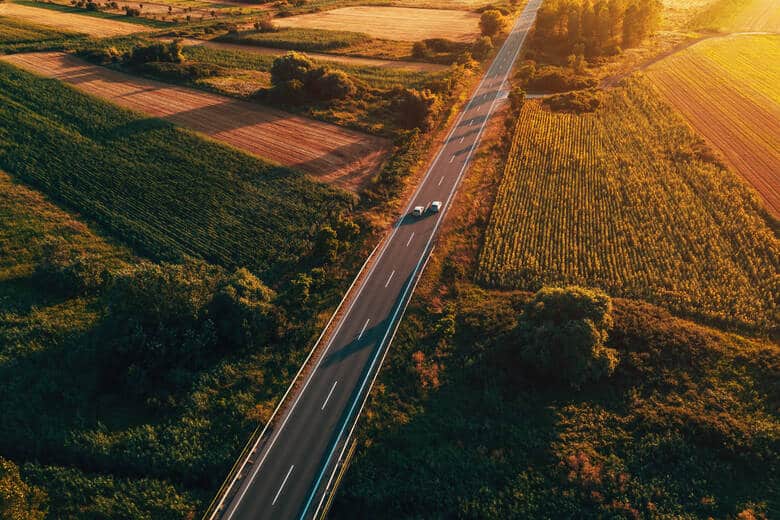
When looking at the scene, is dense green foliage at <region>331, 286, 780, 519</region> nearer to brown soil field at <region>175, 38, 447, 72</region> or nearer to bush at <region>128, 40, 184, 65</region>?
brown soil field at <region>175, 38, 447, 72</region>

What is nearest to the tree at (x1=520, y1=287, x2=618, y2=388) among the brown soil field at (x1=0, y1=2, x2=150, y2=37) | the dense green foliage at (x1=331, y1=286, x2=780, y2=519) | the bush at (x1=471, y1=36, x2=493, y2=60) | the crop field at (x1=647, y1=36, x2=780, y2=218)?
the dense green foliage at (x1=331, y1=286, x2=780, y2=519)

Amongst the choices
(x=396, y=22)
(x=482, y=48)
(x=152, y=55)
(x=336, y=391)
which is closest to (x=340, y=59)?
(x=482, y=48)

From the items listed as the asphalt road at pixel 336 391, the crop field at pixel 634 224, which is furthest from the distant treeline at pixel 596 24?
the asphalt road at pixel 336 391

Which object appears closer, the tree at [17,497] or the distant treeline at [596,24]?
the tree at [17,497]

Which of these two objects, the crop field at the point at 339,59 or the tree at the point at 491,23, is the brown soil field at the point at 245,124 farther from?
the tree at the point at 491,23

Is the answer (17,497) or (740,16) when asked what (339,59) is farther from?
(740,16)

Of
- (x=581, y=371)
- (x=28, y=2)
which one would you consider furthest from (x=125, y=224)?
(x=28, y=2)

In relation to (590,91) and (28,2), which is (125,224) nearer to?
(590,91)
